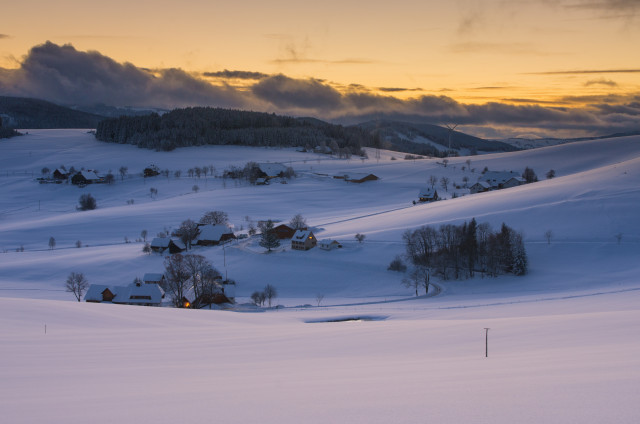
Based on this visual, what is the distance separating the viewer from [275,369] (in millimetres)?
11805

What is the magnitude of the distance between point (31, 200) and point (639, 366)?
3953 inches

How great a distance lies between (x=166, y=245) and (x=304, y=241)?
14.0 m

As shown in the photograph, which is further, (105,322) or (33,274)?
(33,274)

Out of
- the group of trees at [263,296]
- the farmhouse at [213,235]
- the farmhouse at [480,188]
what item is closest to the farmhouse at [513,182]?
the farmhouse at [480,188]

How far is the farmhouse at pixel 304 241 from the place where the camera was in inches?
1935

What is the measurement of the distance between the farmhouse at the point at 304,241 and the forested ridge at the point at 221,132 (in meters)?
98.3

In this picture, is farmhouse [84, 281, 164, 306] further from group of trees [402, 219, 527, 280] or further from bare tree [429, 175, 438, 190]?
bare tree [429, 175, 438, 190]

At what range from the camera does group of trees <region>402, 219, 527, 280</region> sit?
41.4 metres

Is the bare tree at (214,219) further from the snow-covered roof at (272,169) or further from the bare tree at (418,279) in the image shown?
the snow-covered roof at (272,169)

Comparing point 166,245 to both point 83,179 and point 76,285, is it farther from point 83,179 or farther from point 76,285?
point 83,179

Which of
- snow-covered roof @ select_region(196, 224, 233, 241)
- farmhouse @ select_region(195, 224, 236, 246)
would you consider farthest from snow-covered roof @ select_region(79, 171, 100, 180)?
snow-covered roof @ select_region(196, 224, 233, 241)

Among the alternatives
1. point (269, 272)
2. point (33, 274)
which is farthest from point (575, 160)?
point (33, 274)

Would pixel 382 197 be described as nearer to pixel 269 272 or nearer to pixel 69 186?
pixel 269 272

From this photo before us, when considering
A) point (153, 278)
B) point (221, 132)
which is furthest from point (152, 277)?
point (221, 132)
